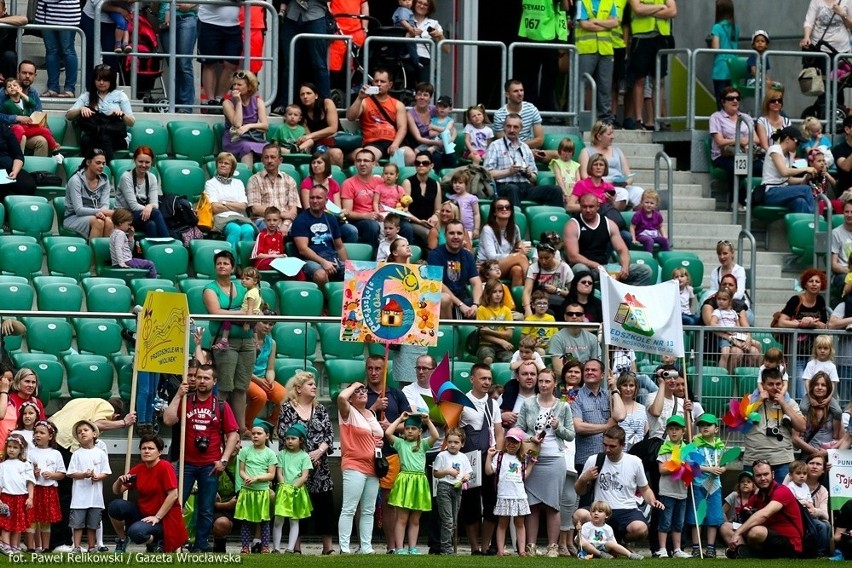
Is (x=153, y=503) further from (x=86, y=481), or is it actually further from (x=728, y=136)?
(x=728, y=136)

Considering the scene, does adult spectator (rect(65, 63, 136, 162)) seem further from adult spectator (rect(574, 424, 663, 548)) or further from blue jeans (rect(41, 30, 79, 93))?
adult spectator (rect(574, 424, 663, 548))

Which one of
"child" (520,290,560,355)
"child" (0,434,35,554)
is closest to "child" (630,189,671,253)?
"child" (520,290,560,355)

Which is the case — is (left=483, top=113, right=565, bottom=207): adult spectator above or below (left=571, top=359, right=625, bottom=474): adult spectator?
above

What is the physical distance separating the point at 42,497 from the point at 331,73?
8.34 meters

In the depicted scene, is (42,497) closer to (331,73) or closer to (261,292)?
(261,292)

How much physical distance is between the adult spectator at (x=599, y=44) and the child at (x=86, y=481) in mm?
8983

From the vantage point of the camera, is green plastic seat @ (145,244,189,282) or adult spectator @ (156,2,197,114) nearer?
green plastic seat @ (145,244,189,282)

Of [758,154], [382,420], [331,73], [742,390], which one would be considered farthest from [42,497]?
[758,154]

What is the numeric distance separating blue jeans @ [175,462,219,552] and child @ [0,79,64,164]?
465 cm

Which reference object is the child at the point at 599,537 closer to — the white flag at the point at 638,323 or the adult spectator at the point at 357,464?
the white flag at the point at 638,323

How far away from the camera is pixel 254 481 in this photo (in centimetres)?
1730

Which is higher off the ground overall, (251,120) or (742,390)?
(251,120)

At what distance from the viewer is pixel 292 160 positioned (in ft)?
71.3

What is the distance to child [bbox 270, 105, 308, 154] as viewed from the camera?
21.7 meters
